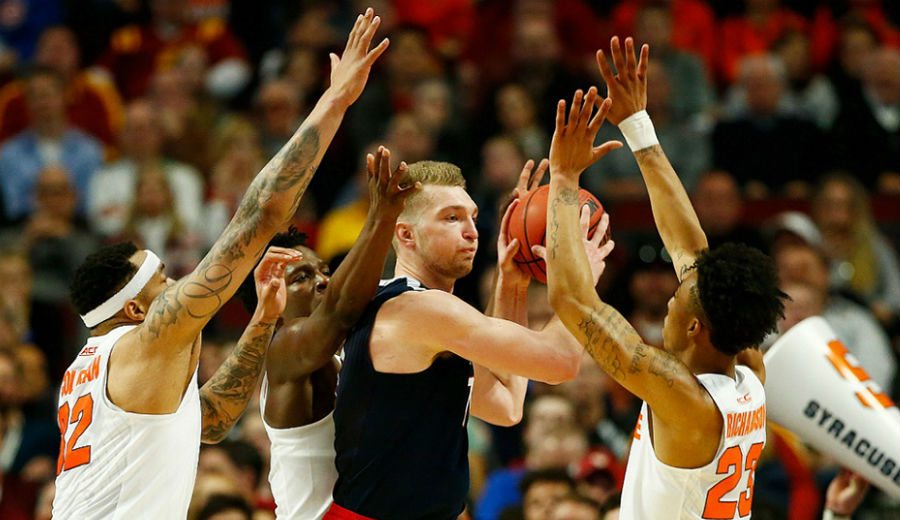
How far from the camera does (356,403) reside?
18.5ft

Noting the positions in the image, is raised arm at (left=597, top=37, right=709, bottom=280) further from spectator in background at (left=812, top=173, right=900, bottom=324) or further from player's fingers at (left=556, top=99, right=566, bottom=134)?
spectator in background at (left=812, top=173, right=900, bottom=324)

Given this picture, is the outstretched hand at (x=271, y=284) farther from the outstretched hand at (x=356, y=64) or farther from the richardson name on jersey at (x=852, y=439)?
the richardson name on jersey at (x=852, y=439)

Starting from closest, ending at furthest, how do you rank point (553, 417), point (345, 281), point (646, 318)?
1. point (345, 281)
2. point (553, 417)
3. point (646, 318)

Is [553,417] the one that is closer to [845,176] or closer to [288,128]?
[845,176]

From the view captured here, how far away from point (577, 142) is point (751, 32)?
919cm

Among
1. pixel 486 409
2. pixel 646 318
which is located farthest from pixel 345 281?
pixel 646 318

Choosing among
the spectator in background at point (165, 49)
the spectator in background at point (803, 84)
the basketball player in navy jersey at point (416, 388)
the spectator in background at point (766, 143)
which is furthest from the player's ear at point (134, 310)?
the spectator in background at point (165, 49)

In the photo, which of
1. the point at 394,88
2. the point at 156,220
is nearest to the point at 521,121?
the point at 394,88

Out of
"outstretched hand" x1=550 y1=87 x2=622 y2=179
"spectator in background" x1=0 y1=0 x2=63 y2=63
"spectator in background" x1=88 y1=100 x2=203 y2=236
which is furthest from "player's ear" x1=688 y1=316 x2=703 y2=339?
"spectator in background" x1=0 y1=0 x2=63 y2=63

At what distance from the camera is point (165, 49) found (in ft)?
49.0

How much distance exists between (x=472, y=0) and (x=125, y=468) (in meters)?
10.2

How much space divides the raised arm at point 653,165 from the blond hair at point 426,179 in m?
0.90

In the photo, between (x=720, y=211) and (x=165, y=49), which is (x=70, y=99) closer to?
(x=165, y=49)

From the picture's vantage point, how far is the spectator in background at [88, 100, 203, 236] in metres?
12.6
